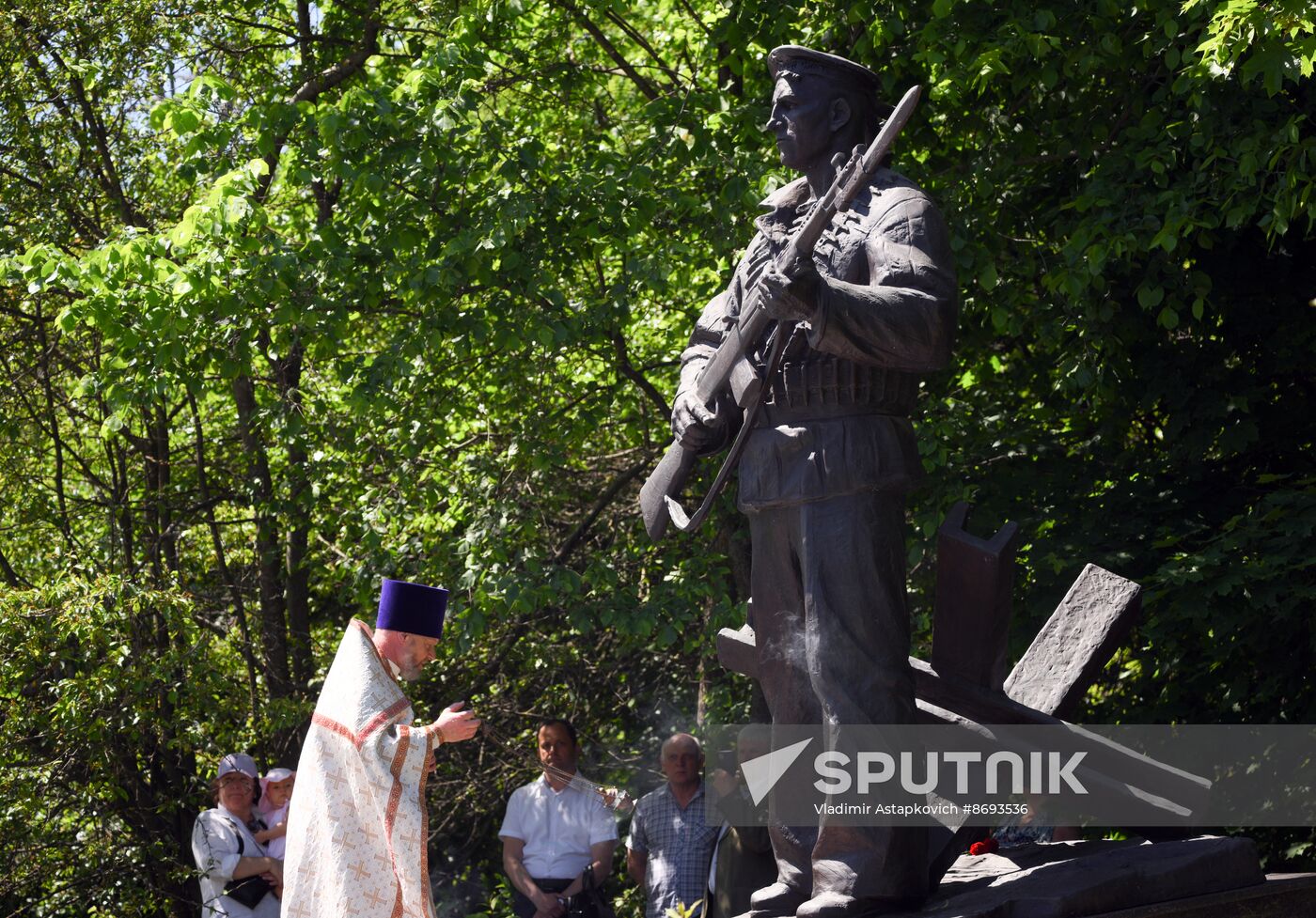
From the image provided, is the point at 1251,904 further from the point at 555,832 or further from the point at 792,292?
the point at 555,832

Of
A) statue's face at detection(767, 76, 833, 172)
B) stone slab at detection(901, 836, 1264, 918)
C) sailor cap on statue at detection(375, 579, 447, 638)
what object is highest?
statue's face at detection(767, 76, 833, 172)

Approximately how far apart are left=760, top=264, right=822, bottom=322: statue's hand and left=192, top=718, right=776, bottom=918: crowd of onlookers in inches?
143

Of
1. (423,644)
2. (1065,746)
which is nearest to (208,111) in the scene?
(423,644)

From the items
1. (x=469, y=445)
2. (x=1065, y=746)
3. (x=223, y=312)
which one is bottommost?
(x=1065, y=746)

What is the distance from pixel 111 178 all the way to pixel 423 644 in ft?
21.6

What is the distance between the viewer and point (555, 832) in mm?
7457

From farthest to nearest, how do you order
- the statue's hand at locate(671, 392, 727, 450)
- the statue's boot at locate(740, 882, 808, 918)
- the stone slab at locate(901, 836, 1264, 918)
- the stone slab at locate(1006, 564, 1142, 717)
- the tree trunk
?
1. the tree trunk
2. the stone slab at locate(1006, 564, 1142, 717)
3. the statue's hand at locate(671, 392, 727, 450)
4. the statue's boot at locate(740, 882, 808, 918)
5. the stone slab at locate(901, 836, 1264, 918)

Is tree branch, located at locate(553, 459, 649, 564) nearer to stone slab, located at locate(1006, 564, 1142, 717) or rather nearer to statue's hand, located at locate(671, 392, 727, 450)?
stone slab, located at locate(1006, 564, 1142, 717)

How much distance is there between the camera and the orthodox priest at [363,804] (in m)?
4.62

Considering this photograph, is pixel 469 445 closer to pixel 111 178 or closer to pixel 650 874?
pixel 111 178

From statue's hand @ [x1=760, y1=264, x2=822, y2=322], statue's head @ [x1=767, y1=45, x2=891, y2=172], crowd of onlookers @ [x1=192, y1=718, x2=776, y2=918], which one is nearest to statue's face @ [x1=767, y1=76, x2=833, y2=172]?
statue's head @ [x1=767, y1=45, x2=891, y2=172]

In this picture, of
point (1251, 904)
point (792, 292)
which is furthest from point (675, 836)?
point (792, 292)

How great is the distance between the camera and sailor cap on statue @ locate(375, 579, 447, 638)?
4.91 meters

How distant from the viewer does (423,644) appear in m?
4.94
